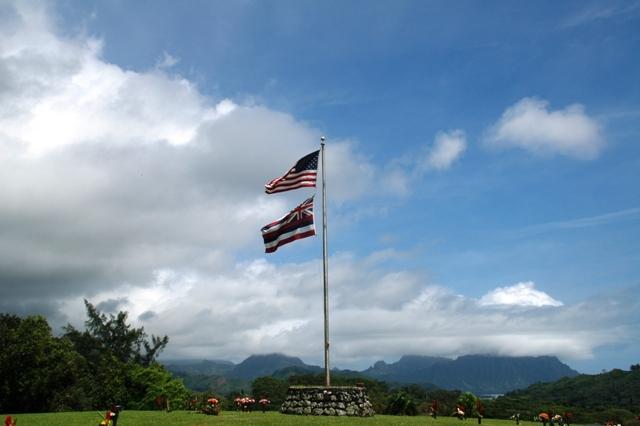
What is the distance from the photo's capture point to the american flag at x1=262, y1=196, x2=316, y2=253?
31078 millimetres

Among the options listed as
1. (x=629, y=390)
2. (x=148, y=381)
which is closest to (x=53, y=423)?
(x=148, y=381)

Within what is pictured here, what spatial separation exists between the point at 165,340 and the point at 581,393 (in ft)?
383

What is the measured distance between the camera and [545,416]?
24031 mm

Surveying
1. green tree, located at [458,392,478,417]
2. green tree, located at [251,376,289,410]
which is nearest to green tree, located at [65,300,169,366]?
green tree, located at [251,376,289,410]

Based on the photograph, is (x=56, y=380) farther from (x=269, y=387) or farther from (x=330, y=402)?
(x=269, y=387)

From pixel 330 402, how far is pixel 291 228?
9498 mm

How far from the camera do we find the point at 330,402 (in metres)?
30.2

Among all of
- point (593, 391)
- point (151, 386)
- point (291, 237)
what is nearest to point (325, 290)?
point (291, 237)

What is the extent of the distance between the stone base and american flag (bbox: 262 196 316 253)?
318 inches

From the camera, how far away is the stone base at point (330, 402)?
30.0m

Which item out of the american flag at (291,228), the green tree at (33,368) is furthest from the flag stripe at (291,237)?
the green tree at (33,368)

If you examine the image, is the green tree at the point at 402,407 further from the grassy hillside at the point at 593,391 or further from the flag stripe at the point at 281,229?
the grassy hillside at the point at 593,391

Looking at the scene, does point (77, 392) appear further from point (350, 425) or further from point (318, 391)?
point (350, 425)

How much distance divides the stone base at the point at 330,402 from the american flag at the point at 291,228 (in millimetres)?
8068
